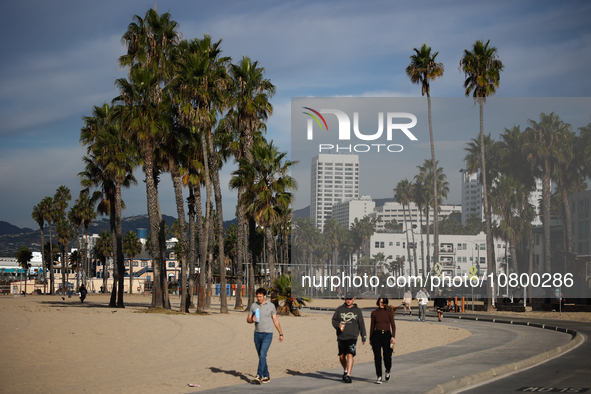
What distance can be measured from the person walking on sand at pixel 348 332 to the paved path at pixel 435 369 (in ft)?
1.29

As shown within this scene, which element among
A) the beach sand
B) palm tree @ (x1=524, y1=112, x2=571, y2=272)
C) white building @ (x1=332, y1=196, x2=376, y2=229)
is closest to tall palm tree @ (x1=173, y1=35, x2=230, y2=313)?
the beach sand

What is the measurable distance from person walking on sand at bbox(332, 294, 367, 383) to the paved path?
15.5 inches

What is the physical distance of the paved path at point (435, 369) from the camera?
35.8 feet

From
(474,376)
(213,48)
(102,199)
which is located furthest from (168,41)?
(474,376)

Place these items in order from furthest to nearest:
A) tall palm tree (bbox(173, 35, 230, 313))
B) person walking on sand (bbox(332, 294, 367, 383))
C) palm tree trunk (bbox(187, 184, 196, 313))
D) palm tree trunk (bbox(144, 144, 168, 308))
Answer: palm tree trunk (bbox(187, 184, 196, 313)) → palm tree trunk (bbox(144, 144, 168, 308)) → tall palm tree (bbox(173, 35, 230, 313)) → person walking on sand (bbox(332, 294, 367, 383))

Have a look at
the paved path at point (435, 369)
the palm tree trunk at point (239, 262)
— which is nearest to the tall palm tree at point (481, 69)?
the palm tree trunk at point (239, 262)

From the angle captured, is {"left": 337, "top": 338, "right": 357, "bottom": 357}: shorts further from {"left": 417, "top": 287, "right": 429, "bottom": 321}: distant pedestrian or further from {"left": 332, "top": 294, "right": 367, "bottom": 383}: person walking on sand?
{"left": 417, "top": 287, "right": 429, "bottom": 321}: distant pedestrian

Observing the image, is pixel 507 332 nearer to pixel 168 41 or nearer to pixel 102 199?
pixel 168 41

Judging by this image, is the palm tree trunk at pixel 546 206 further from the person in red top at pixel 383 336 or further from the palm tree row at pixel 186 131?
the person in red top at pixel 383 336

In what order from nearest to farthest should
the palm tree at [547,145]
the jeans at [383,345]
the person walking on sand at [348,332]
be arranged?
the person walking on sand at [348,332] < the jeans at [383,345] < the palm tree at [547,145]

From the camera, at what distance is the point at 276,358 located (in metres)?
16.5

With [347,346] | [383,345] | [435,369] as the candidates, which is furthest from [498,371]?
[347,346]

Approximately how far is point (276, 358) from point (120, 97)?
80.1 ft

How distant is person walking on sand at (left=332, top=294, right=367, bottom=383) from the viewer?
38.1ft
